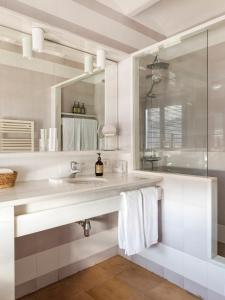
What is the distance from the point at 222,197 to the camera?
7.75 feet

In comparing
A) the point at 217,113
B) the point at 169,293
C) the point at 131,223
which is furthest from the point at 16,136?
the point at 217,113

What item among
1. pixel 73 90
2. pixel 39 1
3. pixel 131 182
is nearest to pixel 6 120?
pixel 73 90

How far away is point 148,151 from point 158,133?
20 centimetres

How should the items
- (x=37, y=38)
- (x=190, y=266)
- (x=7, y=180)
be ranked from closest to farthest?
(x=7, y=180)
(x=37, y=38)
(x=190, y=266)

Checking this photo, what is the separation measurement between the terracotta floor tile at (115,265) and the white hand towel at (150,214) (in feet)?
1.58

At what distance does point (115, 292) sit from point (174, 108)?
64.6 inches

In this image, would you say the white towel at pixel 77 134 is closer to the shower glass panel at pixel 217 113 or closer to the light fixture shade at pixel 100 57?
the light fixture shade at pixel 100 57

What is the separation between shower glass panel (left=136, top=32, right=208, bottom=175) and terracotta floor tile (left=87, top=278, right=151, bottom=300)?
100 cm

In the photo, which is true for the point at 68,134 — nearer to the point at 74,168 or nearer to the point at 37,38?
the point at 74,168

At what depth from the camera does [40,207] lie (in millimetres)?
1305

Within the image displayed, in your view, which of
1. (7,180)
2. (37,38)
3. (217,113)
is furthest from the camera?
(217,113)

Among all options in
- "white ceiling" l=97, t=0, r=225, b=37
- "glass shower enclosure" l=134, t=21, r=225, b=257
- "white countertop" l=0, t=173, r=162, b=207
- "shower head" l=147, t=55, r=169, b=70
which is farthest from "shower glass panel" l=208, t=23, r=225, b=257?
"white countertop" l=0, t=173, r=162, b=207

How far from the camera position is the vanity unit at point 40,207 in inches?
46.6

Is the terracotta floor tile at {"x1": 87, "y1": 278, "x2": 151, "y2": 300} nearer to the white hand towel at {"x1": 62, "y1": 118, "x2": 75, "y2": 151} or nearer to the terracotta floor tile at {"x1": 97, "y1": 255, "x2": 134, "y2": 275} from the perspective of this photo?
the terracotta floor tile at {"x1": 97, "y1": 255, "x2": 134, "y2": 275}
